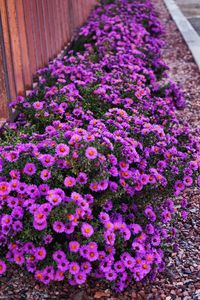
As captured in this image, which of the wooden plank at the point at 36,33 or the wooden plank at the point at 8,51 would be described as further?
the wooden plank at the point at 36,33

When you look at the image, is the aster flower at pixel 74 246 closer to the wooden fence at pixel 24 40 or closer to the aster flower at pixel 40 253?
the aster flower at pixel 40 253

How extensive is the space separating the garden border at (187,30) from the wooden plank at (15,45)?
11.2 ft

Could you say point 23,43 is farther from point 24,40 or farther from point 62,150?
point 62,150

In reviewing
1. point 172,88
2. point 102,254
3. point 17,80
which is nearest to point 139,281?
point 102,254

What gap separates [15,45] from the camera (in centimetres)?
439

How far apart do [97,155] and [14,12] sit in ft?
6.97

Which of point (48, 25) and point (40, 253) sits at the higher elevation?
point (48, 25)

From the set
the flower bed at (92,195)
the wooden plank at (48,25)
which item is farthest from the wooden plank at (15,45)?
the wooden plank at (48,25)

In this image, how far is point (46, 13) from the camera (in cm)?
567

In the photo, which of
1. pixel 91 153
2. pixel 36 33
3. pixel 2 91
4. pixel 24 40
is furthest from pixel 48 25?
pixel 91 153

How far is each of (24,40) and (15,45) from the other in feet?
0.69

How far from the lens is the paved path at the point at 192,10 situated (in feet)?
33.7

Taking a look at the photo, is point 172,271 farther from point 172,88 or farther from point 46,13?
point 46,13

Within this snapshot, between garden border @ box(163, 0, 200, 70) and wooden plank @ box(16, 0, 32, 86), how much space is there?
10.6ft
